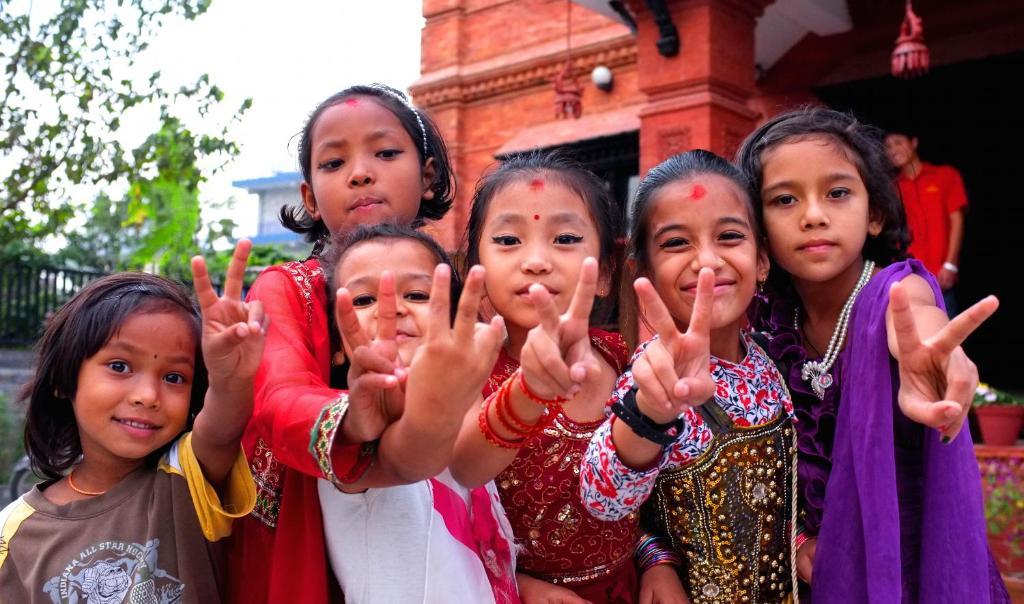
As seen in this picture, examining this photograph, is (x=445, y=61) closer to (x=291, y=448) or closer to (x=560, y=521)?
(x=560, y=521)

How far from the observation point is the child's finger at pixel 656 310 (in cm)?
147

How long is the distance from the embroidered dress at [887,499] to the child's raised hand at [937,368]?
11 centimetres

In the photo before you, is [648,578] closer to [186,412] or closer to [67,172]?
[186,412]

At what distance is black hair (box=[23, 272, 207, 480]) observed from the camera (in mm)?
1871

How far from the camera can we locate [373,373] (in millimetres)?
1392

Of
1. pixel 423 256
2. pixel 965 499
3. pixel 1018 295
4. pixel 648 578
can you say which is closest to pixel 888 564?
pixel 965 499

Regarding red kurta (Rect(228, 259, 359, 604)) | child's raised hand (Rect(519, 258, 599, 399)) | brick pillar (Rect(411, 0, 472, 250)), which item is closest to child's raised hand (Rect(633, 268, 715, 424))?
child's raised hand (Rect(519, 258, 599, 399))

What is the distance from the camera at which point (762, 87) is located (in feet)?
22.0

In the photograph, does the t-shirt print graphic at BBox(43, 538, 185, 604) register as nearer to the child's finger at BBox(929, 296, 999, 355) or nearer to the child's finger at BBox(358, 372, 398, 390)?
the child's finger at BBox(358, 372, 398, 390)

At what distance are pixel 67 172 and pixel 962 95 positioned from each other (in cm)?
782

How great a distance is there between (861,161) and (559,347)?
1.01 meters

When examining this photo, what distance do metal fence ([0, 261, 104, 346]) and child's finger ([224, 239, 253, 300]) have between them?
35.1 feet

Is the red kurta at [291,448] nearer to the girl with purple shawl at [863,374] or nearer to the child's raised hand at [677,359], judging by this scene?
the child's raised hand at [677,359]

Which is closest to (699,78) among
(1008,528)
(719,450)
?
(1008,528)
